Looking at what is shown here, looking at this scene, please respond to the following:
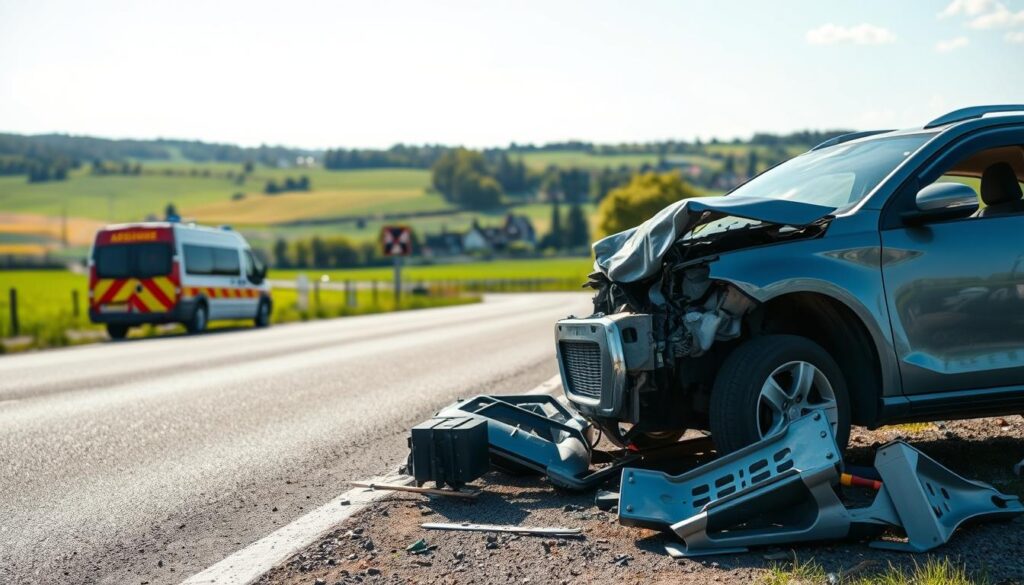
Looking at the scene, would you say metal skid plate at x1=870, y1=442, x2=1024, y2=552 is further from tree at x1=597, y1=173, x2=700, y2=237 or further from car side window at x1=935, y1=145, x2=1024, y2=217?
tree at x1=597, y1=173, x2=700, y2=237

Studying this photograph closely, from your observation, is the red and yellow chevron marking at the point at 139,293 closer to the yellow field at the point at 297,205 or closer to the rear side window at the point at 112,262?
the rear side window at the point at 112,262

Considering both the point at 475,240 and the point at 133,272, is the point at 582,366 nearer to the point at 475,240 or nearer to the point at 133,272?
the point at 133,272

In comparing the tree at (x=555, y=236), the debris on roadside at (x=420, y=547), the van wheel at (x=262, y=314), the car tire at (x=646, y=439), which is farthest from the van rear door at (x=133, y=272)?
the tree at (x=555, y=236)

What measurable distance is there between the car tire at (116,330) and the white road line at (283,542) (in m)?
18.3

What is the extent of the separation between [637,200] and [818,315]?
93.8 metres

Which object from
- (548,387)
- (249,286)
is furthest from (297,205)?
(548,387)

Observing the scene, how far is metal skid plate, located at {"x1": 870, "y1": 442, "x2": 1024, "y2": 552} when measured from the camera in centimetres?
398

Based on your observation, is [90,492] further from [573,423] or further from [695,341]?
[695,341]

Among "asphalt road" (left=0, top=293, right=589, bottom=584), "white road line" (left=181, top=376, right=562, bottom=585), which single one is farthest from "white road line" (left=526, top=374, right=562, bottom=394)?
"white road line" (left=181, top=376, right=562, bottom=585)

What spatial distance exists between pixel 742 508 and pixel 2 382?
34.6 feet

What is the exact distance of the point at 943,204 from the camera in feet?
16.9

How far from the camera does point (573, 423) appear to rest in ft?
18.9

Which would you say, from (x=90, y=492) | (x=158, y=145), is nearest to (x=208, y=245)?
(x=90, y=492)

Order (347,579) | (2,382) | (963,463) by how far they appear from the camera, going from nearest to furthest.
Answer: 1. (347,579)
2. (963,463)
3. (2,382)
